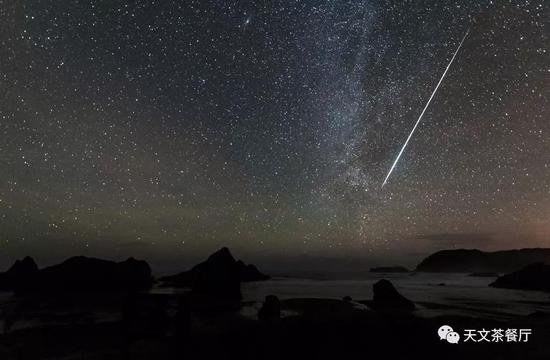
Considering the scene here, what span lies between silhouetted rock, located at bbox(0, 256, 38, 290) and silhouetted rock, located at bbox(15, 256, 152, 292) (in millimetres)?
777

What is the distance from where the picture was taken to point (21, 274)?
7900 cm

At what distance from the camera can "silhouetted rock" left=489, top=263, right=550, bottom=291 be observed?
228 ft

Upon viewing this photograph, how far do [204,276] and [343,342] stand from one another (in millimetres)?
44714

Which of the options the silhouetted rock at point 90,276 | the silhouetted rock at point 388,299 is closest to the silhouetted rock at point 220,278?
the silhouetted rock at point 388,299

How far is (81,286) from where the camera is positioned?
7762 cm

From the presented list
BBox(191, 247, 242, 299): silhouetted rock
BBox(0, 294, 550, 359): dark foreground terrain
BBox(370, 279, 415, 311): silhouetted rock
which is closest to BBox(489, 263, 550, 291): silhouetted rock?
BBox(370, 279, 415, 311): silhouetted rock

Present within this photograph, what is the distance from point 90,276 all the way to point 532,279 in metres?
94.2

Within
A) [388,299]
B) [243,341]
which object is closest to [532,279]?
[388,299]

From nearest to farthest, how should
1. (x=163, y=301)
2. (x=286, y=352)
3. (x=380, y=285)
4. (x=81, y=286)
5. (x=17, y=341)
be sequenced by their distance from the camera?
(x=163, y=301) → (x=286, y=352) → (x=17, y=341) → (x=380, y=285) → (x=81, y=286)

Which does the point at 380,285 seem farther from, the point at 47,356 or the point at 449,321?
the point at 47,356

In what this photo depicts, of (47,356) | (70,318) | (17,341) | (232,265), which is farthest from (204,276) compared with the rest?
(47,356)

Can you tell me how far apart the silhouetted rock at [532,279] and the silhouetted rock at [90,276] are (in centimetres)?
8174

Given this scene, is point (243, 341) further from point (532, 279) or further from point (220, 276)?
point (532, 279)

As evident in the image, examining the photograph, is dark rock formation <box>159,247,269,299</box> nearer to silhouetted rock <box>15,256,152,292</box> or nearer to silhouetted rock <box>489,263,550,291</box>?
silhouetted rock <box>15,256,152,292</box>
